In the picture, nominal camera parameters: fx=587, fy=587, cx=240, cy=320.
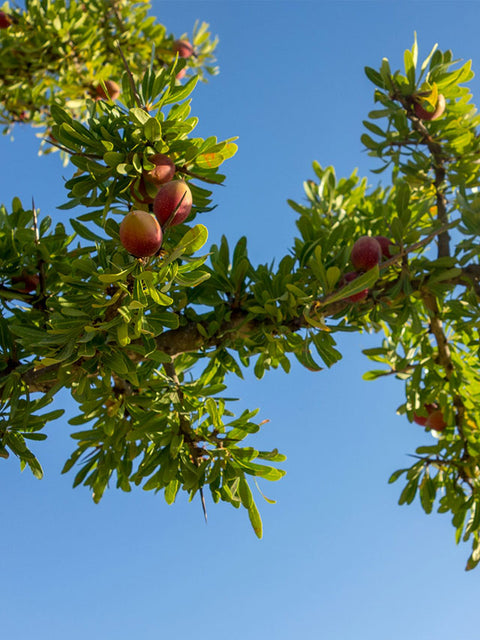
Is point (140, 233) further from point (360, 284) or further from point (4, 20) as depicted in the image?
point (4, 20)

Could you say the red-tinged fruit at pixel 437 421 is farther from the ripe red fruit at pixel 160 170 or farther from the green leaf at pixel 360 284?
the ripe red fruit at pixel 160 170

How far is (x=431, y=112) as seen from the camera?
1975mm

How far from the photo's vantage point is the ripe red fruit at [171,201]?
112 centimetres

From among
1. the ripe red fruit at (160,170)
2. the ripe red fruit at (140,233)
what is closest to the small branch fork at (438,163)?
the ripe red fruit at (160,170)

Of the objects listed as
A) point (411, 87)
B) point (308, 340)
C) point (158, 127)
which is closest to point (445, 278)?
Result: point (308, 340)

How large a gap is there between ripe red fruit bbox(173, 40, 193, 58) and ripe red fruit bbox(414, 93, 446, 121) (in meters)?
2.37

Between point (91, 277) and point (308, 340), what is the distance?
62 centimetres

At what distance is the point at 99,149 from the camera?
125 centimetres

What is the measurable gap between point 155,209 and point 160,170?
0.39 ft

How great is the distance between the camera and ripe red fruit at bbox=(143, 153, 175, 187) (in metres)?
1.21

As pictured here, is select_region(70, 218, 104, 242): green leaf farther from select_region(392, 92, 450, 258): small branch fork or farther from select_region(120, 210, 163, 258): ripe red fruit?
Answer: select_region(392, 92, 450, 258): small branch fork

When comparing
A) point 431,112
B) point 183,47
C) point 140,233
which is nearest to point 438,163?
point 431,112

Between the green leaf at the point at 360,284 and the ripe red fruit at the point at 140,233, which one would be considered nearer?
the ripe red fruit at the point at 140,233

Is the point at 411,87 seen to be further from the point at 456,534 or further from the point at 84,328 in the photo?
the point at 456,534
